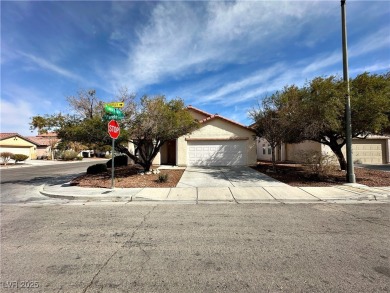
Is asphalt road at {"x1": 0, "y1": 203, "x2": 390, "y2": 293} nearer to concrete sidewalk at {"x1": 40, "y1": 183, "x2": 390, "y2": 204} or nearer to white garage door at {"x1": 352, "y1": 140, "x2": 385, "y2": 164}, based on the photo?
concrete sidewalk at {"x1": 40, "y1": 183, "x2": 390, "y2": 204}

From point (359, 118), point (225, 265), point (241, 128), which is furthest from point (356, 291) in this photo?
point (241, 128)

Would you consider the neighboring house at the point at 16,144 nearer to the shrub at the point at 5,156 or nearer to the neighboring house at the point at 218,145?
the shrub at the point at 5,156

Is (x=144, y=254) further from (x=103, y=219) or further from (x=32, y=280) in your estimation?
(x=103, y=219)

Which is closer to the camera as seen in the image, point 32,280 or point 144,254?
point 32,280

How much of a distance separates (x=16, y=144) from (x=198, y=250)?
44.2 meters

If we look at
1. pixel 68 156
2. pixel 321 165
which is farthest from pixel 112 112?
pixel 68 156

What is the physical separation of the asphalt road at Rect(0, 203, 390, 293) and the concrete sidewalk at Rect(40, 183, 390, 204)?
1.38 meters

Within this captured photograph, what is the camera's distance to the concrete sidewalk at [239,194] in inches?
313

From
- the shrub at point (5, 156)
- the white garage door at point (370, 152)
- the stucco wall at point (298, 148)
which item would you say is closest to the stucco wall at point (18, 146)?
the shrub at point (5, 156)

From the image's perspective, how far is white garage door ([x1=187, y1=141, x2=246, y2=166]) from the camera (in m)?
17.7

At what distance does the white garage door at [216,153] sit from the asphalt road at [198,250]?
36.4 ft

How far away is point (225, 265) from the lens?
11.2ft

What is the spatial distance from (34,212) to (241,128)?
14.5 metres

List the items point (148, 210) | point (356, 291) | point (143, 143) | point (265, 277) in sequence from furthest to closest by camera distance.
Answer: point (143, 143), point (148, 210), point (265, 277), point (356, 291)
